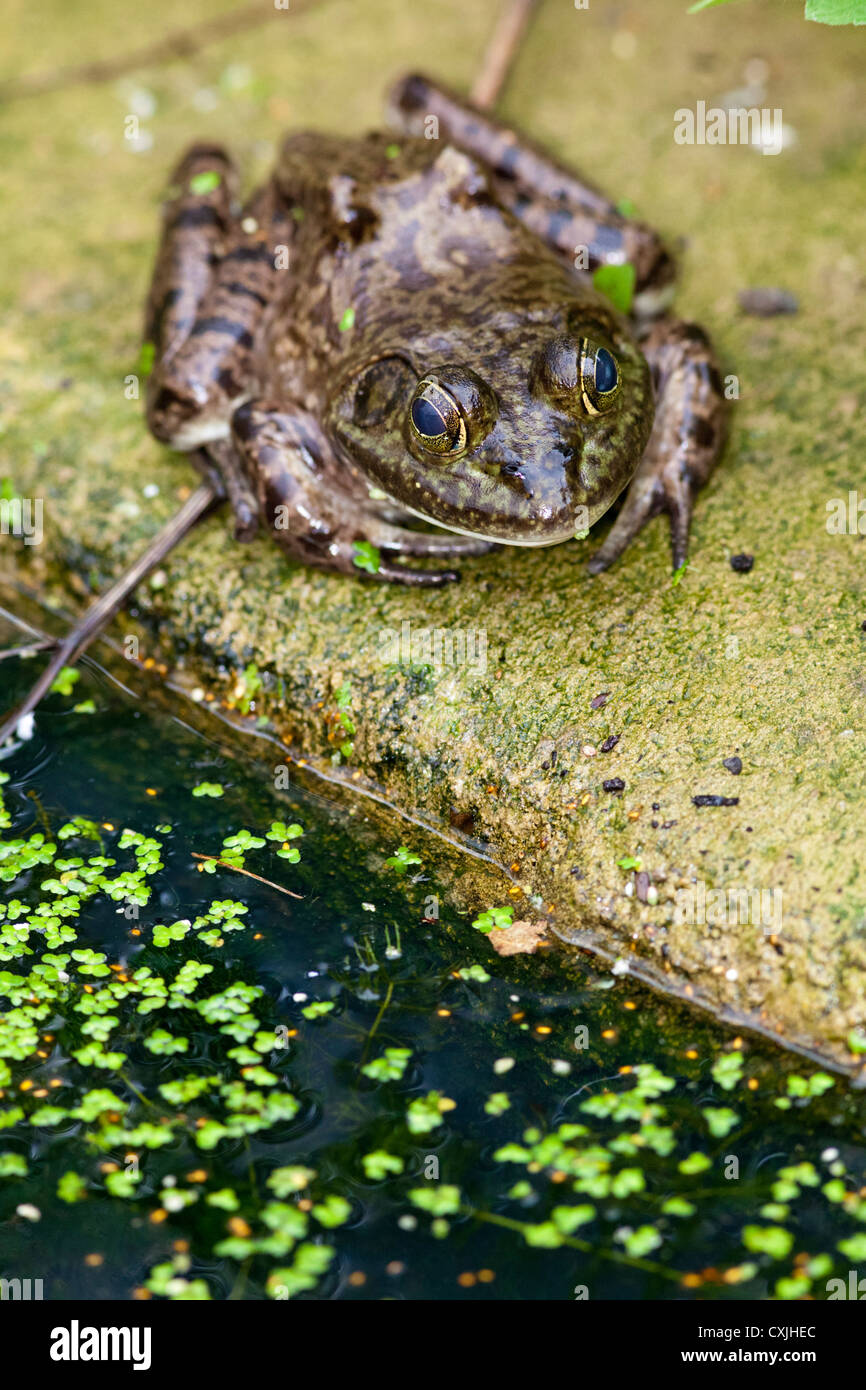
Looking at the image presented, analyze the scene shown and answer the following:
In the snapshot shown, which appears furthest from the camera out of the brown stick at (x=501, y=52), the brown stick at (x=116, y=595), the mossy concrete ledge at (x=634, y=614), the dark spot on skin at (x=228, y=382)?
the brown stick at (x=501, y=52)

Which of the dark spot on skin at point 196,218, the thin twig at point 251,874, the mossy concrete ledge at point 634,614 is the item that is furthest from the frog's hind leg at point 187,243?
the thin twig at point 251,874

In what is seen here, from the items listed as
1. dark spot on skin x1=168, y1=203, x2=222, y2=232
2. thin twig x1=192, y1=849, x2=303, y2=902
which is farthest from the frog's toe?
dark spot on skin x1=168, y1=203, x2=222, y2=232

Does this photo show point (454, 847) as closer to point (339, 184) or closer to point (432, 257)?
point (432, 257)

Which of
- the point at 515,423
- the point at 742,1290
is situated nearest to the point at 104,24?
the point at 515,423

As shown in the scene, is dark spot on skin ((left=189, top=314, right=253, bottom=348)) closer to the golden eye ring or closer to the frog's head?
the frog's head

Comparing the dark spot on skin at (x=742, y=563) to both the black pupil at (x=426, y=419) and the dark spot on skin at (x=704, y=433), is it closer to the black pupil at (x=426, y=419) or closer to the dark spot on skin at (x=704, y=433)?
the dark spot on skin at (x=704, y=433)

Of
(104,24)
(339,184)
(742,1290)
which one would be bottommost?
(742,1290)
